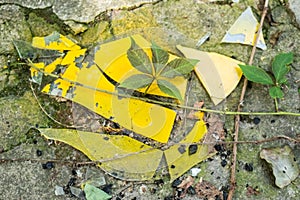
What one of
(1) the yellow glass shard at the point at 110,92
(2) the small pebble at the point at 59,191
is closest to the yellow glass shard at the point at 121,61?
(1) the yellow glass shard at the point at 110,92

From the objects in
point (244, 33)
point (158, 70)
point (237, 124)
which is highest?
point (244, 33)

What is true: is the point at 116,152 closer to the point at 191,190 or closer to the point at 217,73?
the point at 191,190

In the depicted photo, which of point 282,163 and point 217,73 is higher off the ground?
point 217,73

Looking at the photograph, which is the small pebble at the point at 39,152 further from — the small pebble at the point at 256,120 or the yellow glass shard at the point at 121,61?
the small pebble at the point at 256,120

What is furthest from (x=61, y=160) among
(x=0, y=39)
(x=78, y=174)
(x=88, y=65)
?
(x=0, y=39)

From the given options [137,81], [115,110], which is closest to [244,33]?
[137,81]

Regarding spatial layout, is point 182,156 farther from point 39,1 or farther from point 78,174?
point 39,1
